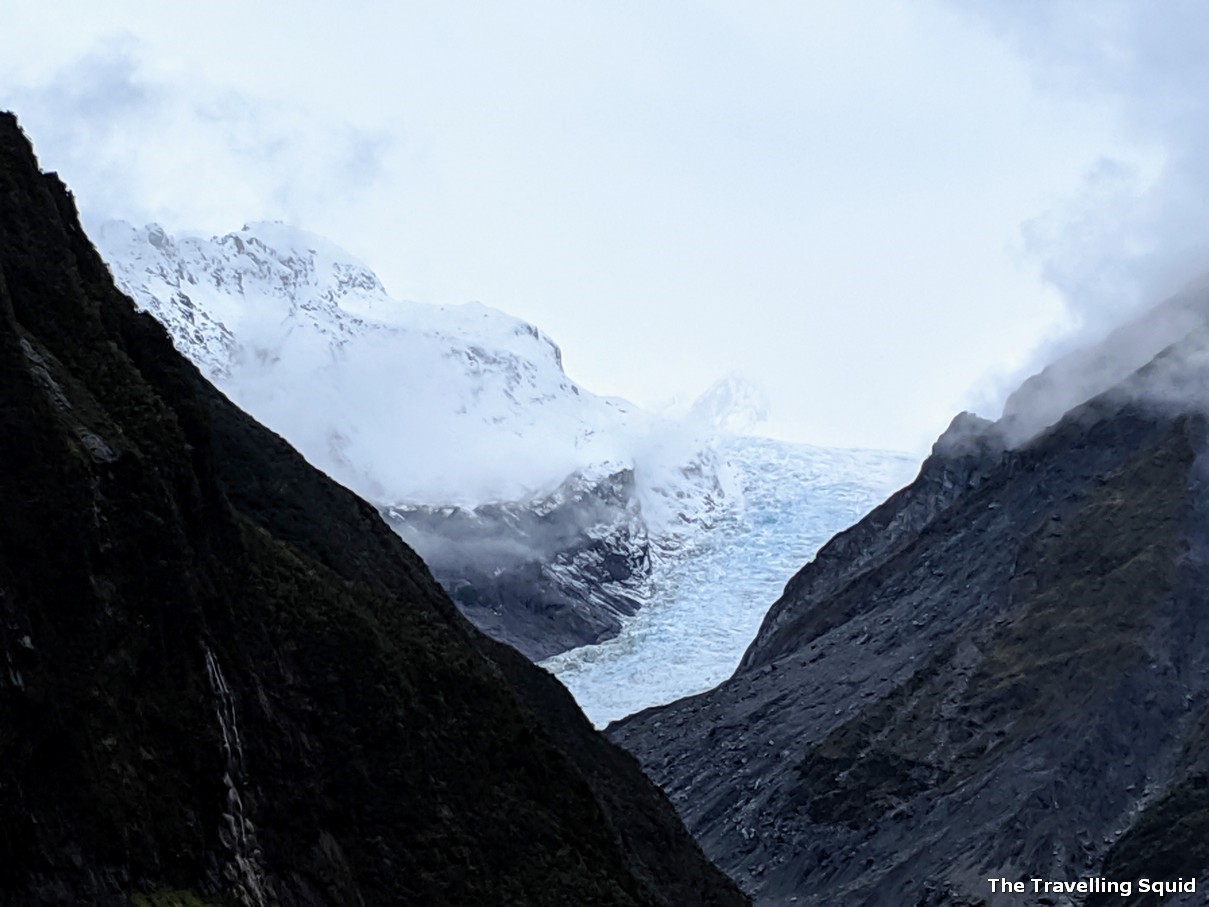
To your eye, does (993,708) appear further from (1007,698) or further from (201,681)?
(201,681)

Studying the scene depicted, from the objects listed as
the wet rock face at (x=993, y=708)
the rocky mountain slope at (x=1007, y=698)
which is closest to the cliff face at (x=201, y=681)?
the rocky mountain slope at (x=1007, y=698)

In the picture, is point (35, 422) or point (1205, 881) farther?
point (1205, 881)

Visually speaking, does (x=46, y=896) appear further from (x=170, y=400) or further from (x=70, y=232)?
(x=70, y=232)

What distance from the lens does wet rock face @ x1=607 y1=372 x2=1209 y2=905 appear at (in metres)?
114

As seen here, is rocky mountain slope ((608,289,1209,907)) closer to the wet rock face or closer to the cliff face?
the wet rock face

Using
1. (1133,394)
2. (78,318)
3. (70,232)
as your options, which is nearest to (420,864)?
(78,318)

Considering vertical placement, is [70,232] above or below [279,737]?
above

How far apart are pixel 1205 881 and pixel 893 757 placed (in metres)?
29.9

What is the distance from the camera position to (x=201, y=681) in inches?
1389

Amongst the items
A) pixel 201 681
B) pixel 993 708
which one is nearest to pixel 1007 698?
pixel 993 708

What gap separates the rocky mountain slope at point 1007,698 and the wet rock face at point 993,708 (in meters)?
0.17

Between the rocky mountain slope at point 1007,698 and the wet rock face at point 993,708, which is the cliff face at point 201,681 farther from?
the wet rock face at point 993,708

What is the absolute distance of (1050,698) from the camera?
127 meters

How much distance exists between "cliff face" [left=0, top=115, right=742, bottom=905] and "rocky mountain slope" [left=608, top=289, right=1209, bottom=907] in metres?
62.6
